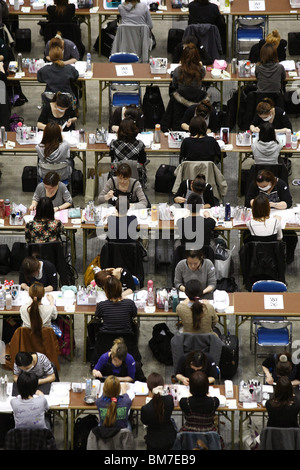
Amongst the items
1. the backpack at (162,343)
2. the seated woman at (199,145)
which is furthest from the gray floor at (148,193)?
the seated woman at (199,145)

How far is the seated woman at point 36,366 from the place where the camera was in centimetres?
1296

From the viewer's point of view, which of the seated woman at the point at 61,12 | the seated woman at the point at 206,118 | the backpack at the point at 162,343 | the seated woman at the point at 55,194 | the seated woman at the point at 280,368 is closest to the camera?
the seated woman at the point at 280,368

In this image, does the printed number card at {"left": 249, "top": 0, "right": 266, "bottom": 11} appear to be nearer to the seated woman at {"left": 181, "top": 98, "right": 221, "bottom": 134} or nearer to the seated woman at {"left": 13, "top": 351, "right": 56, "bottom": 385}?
the seated woman at {"left": 181, "top": 98, "right": 221, "bottom": 134}

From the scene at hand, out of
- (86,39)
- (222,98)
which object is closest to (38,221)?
(222,98)

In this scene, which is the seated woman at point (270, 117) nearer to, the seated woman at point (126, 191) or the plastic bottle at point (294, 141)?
the plastic bottle at point (294, 141)

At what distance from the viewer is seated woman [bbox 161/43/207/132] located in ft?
56.7

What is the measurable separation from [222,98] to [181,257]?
169 inches

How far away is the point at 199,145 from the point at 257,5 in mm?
4358

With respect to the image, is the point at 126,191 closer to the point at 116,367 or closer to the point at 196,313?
the point at 196,313

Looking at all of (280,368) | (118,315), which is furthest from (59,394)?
(280,368)

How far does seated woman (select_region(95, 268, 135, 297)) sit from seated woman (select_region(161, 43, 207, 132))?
3.71 m

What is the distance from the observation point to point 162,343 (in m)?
14.6

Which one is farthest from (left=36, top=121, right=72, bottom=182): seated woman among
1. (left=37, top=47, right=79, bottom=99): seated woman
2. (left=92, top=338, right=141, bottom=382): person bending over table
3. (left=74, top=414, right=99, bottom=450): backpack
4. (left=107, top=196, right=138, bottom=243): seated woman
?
(left=74, top=414, right=99, bottom=450): backpack

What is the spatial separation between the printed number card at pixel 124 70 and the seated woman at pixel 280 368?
19.8 feet
